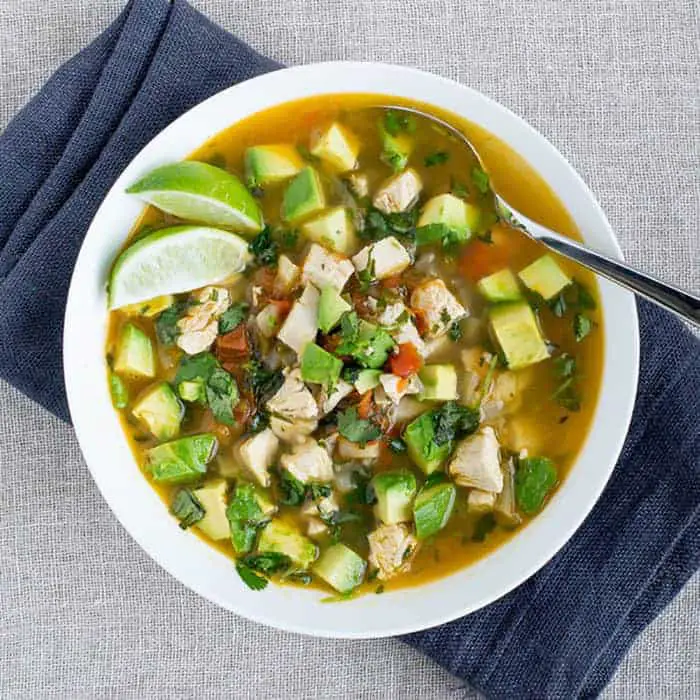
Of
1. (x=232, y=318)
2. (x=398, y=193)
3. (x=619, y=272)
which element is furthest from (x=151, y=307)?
(x=619, y=272)

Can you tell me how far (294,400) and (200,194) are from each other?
0.76 metres

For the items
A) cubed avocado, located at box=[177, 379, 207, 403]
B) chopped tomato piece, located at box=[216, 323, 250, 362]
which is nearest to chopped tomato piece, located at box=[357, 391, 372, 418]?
chopped tomato piece, located at box=[216, 323, 250, 362]

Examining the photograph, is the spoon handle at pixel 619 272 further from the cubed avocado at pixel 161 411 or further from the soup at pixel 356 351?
the cubed avocado at pixel 161 411

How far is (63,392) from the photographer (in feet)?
10.5

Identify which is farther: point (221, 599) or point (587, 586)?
point (587, 586)

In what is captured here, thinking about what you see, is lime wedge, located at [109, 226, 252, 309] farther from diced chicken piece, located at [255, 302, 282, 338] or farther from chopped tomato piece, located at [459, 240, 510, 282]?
chopped tomato piece, located at [459, 240, 510, 282]

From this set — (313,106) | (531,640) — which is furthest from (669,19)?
(531,640)

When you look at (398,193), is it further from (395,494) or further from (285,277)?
(395,494)

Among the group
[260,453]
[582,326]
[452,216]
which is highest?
[452,216]

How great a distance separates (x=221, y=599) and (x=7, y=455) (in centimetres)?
111

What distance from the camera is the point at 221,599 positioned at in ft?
9.77

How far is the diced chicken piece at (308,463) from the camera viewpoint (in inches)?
116

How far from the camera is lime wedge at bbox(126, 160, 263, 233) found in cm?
276

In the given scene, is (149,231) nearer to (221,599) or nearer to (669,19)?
(221,599)
